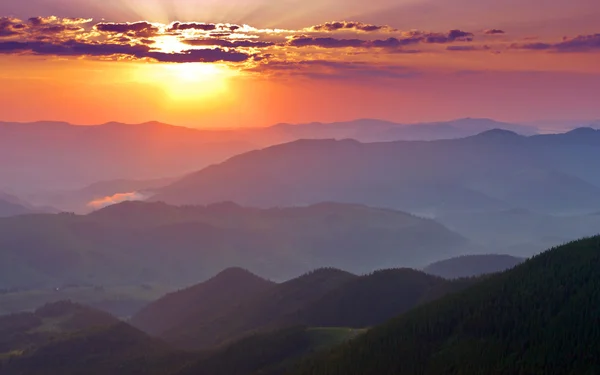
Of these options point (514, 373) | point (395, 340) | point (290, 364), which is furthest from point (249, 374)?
point (514, 373)

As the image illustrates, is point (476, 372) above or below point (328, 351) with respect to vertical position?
above

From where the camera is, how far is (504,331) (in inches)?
5276

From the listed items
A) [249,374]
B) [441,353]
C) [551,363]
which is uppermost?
[551,363]

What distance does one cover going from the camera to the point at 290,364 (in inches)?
7165

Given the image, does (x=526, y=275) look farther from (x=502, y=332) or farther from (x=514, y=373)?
(x=514, y=373)

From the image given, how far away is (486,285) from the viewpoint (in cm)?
16200

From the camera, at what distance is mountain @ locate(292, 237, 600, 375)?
118812 millimetres

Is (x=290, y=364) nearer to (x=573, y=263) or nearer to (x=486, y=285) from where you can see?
(x=486, y=285)

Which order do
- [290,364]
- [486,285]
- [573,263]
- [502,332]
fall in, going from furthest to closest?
[290,364]
[486,285]
[573,263]
[502,332]

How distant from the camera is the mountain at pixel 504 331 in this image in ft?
390

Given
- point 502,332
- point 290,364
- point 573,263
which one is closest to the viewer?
point 502,332

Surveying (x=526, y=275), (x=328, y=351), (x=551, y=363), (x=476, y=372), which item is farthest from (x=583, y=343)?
(x=328, y=351)

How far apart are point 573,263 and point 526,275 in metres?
11.0

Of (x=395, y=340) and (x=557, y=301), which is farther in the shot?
(x=395, y=340)
